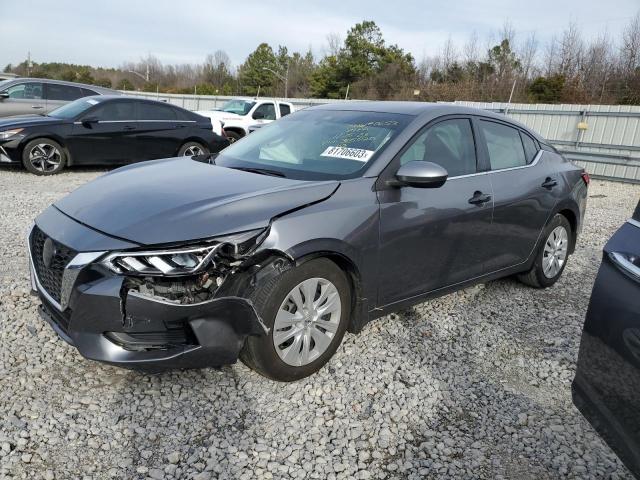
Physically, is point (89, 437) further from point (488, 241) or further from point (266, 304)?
point (488, 241)

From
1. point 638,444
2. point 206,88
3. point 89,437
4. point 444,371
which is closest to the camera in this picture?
point 638,444

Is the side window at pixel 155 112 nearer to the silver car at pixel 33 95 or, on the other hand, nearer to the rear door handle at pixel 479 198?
the silver car at pixel 33 95

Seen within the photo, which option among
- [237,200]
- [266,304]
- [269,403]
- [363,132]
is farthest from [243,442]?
[363,132]

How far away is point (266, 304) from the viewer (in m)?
2.63

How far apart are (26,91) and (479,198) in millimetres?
11870

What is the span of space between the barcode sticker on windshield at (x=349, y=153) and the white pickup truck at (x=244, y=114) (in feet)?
36.8

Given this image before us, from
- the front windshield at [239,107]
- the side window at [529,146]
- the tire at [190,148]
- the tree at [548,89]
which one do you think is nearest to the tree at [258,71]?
the tree at [548,89]

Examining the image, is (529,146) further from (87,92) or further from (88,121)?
(87,92)

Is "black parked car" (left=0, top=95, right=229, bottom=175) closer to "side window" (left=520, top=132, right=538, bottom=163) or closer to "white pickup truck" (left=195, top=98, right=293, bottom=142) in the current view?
"white pickup truck" (left=195, top=98, right=293, bottom=142)

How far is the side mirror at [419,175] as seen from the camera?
308cm

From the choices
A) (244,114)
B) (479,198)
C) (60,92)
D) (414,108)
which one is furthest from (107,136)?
(479,198)

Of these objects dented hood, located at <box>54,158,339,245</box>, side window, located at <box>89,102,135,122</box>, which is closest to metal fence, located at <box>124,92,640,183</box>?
side window, located at <box>89,102,135,122</box>

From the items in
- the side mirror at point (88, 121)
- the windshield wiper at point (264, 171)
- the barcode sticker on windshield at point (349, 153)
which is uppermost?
the barcode sticker on windshield at point (349, 153)

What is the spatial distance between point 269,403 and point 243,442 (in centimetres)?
34
